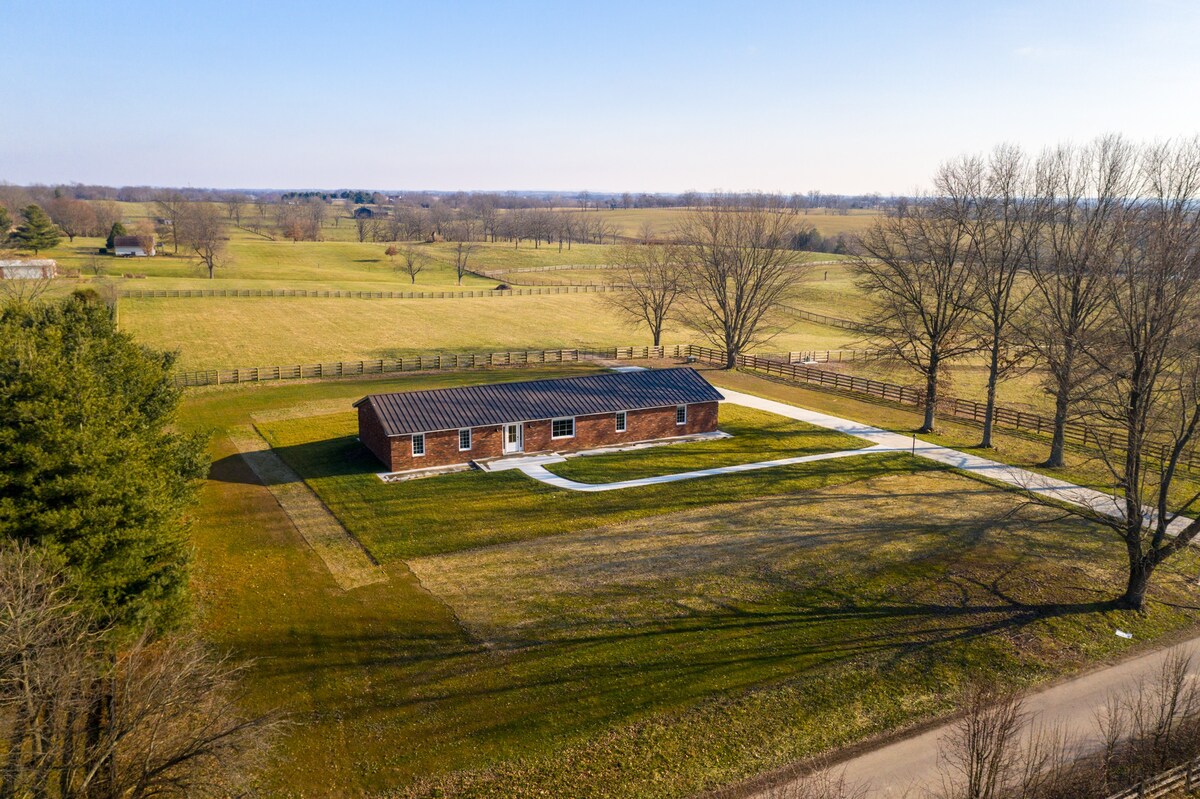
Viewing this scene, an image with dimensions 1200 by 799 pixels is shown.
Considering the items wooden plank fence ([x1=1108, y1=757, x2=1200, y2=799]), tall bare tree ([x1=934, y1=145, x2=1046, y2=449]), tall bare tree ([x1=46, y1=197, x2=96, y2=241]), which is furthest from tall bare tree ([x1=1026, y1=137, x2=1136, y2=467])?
tall bare tree ([x1=46, y1=197, x2=96, y2=241])

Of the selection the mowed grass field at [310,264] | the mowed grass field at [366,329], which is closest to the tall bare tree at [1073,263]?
the mowed grass field at [366,329]

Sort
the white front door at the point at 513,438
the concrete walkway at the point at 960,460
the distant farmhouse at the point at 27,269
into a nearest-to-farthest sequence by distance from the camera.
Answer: the concrete walkway at the point at 960,460
the white front door at the point at 513,438
the distant farmhouse at the point at 27,269

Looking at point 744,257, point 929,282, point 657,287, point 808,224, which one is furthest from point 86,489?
point 808,224

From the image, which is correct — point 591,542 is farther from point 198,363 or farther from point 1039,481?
point 198,363

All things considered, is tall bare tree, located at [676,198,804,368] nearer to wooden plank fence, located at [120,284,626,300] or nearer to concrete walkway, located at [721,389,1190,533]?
concrete walkway, located at [721,389,1190,533]

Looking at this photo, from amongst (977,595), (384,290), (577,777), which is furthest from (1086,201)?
(384,290)

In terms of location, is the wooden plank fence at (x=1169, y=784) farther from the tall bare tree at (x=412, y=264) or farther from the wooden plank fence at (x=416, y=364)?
the tall bare tree at (x=412, y=264)
